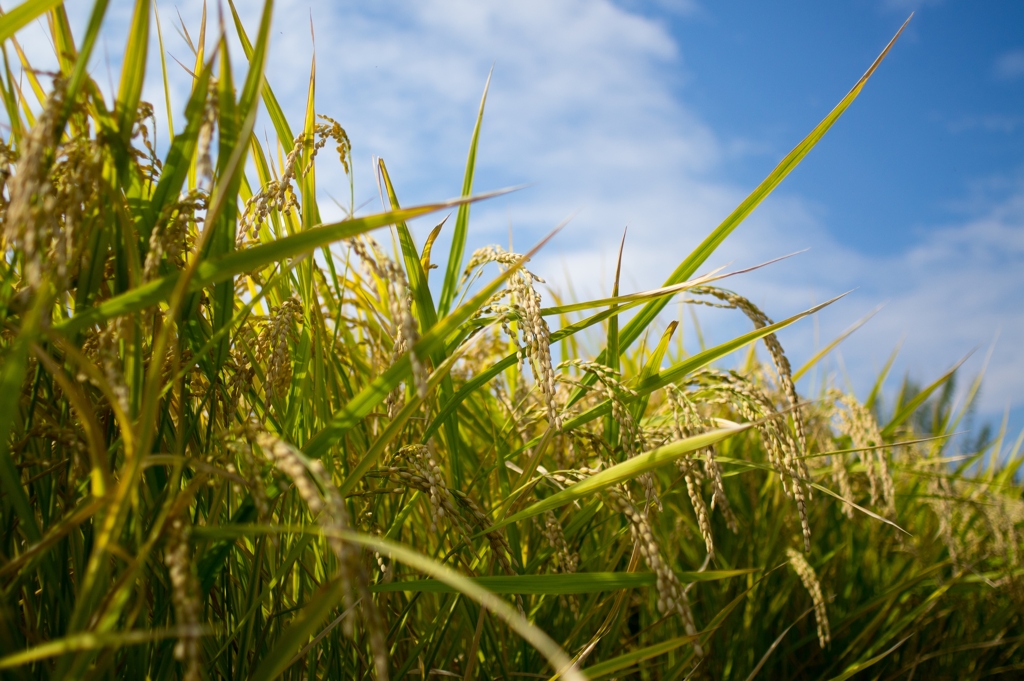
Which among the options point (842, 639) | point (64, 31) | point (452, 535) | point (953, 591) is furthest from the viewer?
point (953, 591)

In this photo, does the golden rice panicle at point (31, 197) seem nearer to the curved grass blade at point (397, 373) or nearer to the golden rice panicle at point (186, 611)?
the golden rice panicle at point (186, 611)

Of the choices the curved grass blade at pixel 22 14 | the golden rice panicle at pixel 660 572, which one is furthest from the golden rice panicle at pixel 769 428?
the curved grass blade at pixel 22 14

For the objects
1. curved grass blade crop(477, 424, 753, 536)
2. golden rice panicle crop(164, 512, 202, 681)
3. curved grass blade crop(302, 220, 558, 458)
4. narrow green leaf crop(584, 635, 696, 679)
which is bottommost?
narrow green leaf crop(584, 635, 696, 679)

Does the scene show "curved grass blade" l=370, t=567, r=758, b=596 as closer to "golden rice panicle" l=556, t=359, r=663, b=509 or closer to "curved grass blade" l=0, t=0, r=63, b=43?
"golden rice panicle" l=556, t=359, r=663, b=509

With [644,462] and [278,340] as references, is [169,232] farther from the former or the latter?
[644,462]

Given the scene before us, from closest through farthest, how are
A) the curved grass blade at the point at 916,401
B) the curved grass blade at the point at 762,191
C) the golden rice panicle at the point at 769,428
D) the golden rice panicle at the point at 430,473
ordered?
the golden rice panicle at the point at 430,473, the golden rice panicle at the point at 769,428, the curved grass blade at the point at 762,191, the curved grass blade at the point at 916,401

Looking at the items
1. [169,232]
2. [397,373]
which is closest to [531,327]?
[397,373]

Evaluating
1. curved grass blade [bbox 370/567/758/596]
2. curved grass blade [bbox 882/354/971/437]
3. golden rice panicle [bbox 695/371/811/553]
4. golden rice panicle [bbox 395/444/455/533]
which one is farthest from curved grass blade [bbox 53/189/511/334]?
curved grass blade [bbox 882/354/971/437]

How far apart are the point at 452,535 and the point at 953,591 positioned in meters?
2.39

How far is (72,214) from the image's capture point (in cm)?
68

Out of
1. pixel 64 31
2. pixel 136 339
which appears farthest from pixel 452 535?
pixel 64 31

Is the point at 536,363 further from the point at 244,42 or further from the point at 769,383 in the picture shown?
the point at 769,383

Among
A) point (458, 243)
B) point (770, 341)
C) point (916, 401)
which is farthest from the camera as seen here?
point (916, 401)

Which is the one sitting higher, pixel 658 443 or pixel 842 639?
pixel 658 443
